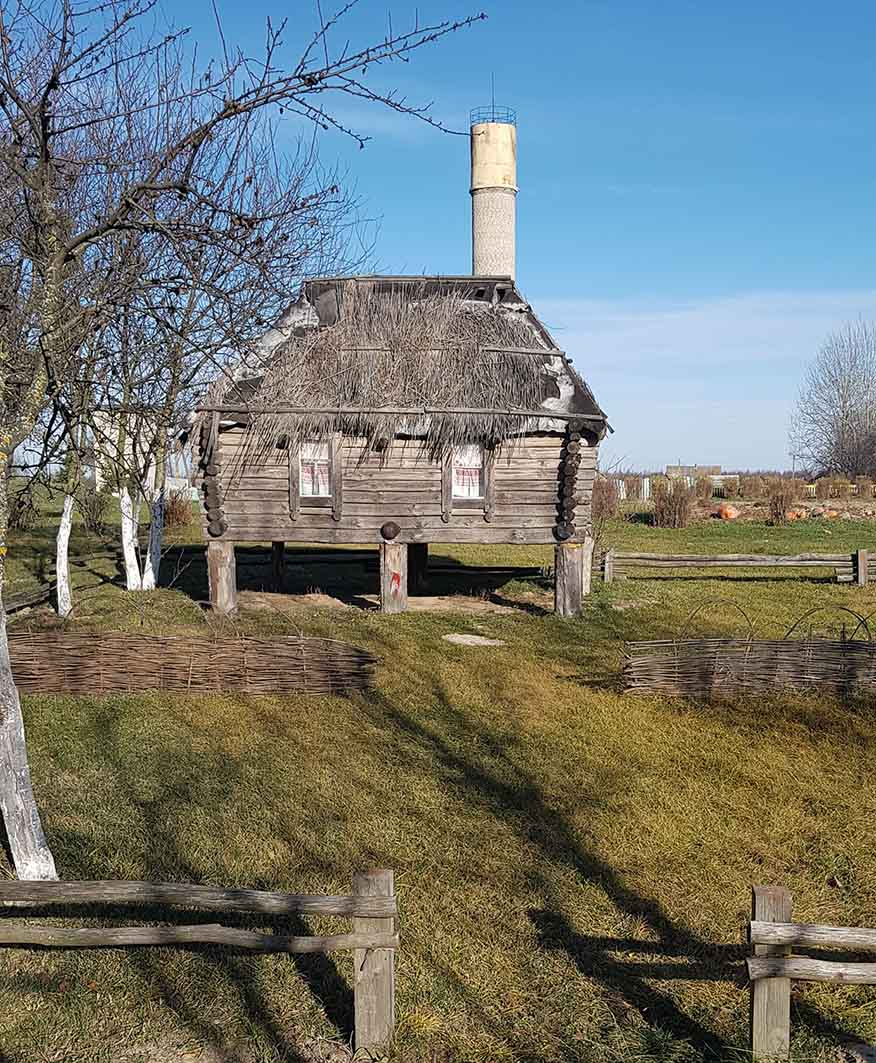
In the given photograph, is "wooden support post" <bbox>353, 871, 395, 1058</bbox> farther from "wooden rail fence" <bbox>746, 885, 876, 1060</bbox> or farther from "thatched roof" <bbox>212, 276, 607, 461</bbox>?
"thatched roof" <bbox>212, 276, 607, 461</bbox>

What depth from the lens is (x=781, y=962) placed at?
13.5 feet

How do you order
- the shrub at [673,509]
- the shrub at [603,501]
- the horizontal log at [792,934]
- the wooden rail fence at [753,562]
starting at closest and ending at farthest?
the horizontal log at [792,934], the wooden rail fence at [753,562], the shrub at [603,501], the shrub at [673,509]

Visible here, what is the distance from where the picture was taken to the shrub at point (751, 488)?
39.5 meters

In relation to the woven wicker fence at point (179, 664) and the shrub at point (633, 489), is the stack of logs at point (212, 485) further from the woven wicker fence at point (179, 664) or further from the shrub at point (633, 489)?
the shrub at point (633, 489)

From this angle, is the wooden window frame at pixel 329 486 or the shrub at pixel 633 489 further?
the shrub at pixel 633 489

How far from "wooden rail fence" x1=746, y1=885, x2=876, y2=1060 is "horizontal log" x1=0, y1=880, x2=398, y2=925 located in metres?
1.55

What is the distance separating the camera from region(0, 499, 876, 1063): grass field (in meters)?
4.81

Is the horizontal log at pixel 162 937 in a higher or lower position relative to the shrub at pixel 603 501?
lower

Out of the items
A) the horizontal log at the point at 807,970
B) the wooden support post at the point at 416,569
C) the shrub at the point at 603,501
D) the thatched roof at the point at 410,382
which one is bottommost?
the horizontal log at the point at 807,970

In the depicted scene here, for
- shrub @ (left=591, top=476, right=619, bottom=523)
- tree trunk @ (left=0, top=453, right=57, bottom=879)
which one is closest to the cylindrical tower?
shrub @ (left=591, top=476, right=619, bottom=523)

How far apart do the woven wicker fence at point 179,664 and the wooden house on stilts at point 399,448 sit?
4.60 m

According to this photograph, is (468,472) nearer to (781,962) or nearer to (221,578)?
(221,578)

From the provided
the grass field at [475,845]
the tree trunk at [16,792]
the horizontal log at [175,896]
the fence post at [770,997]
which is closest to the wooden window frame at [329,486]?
the grass field at [475,845]

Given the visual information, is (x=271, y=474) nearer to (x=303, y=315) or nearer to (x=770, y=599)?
(x=303, y=315)
